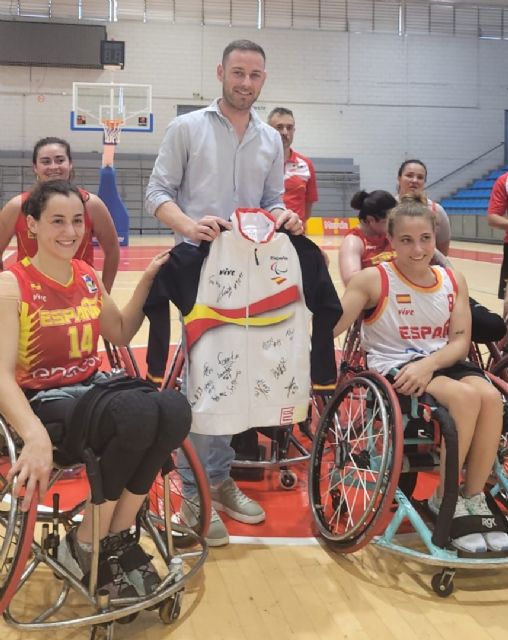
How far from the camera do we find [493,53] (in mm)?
17375

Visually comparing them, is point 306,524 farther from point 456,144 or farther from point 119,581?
point 456,144

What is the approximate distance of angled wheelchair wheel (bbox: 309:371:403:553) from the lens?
2.12m

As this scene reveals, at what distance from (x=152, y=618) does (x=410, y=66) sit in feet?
56.1

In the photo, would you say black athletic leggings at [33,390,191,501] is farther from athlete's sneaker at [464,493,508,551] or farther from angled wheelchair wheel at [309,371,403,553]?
athlete's sneaker at [464,493,508,551]

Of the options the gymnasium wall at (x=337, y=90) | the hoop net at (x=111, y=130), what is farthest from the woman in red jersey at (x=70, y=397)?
the gymnasium wall at (x=337, y=90)

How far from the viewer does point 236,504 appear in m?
2.64

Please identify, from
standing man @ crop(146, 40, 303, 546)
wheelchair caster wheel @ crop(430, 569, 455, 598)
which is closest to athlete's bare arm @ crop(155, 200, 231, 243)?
standing man @ crop(146, 40, 303, 546)

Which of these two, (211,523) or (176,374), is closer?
(211,523)

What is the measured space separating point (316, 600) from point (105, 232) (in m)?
1.98

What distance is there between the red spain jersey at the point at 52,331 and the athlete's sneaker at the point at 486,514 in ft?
4.12

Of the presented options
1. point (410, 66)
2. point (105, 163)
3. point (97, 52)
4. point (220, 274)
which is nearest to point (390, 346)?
point (220, 274)

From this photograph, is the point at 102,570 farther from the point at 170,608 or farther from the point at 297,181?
the point at 297,181

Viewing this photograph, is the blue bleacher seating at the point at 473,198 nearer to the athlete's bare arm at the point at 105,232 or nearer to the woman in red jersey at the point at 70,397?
the athlete's bare arm at the point at 105,232

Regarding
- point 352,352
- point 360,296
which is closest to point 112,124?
point 352,352
